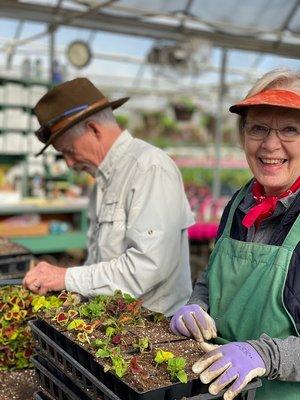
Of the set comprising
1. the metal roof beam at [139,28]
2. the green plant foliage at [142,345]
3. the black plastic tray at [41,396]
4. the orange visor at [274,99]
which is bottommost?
the black plastic tray at [41,396]

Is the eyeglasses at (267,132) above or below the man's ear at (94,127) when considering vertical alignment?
above

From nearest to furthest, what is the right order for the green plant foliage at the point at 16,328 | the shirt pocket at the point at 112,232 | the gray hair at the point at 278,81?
the gray hair at the point at 278,81 → the green plant foliage at the point at 16,328 → the shirt pocket at the point at 112,232

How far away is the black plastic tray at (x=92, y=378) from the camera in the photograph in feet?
3.44

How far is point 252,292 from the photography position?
135cm

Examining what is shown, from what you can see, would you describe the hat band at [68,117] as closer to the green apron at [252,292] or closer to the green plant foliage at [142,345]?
the green apron at [252,292]

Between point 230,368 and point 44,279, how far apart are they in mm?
876

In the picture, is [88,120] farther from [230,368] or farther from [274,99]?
[230,368]

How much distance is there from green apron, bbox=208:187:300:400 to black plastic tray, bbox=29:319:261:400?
0.20m

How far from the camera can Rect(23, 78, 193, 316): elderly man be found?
6.14 ft

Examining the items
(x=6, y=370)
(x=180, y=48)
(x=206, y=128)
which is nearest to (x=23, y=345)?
(x=6, y=370)

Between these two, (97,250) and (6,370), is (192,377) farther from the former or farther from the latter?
(97,250)

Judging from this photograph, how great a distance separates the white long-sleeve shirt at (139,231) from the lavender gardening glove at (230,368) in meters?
0.79

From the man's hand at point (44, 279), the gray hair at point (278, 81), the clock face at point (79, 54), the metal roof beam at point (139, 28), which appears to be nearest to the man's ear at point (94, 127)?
the man's hand at point (44, 279)

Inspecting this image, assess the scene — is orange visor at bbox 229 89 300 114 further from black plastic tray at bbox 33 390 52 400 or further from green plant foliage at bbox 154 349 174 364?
black plastic tray at bbox 33 390 52 400
